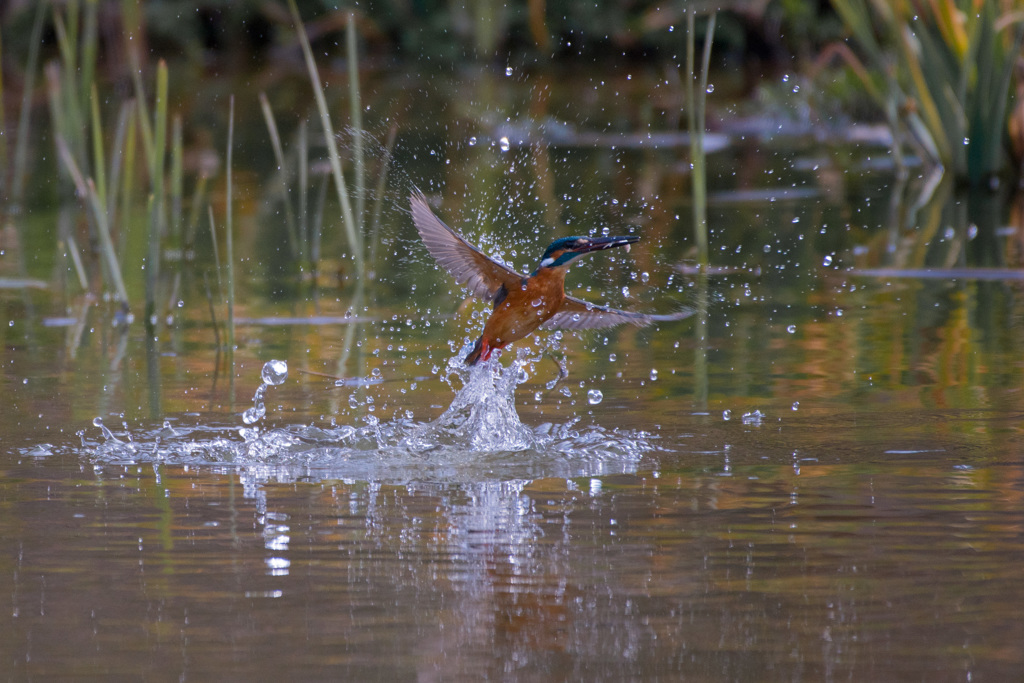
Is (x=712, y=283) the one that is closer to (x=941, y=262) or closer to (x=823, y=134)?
(x=941, y=262)

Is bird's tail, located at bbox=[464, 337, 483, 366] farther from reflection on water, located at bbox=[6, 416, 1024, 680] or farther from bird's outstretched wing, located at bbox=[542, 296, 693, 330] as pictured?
reflection on water, located at bbox=[6, 416, 1024, 680]

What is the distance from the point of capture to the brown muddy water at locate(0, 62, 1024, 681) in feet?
7.80

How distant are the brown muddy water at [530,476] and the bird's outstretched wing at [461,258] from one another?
23cm

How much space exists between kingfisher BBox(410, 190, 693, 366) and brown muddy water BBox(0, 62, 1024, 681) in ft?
0.74

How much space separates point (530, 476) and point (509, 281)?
534 millimetres

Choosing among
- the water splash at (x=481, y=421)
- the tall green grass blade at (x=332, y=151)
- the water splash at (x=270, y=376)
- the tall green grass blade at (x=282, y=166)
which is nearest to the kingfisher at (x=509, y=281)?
the water splash at (x=481, y=421)

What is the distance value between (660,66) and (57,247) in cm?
1016

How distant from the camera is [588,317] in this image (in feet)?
12.8

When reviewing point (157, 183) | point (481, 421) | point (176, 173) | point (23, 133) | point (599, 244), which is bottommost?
point (481, 421)

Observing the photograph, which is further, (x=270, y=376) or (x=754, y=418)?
(x=270, y=376)

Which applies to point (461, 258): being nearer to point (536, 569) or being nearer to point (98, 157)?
point (536, 569)

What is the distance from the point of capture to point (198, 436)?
374 cm

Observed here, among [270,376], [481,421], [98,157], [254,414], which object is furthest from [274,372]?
[98,157]

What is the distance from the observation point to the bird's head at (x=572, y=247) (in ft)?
11.3
